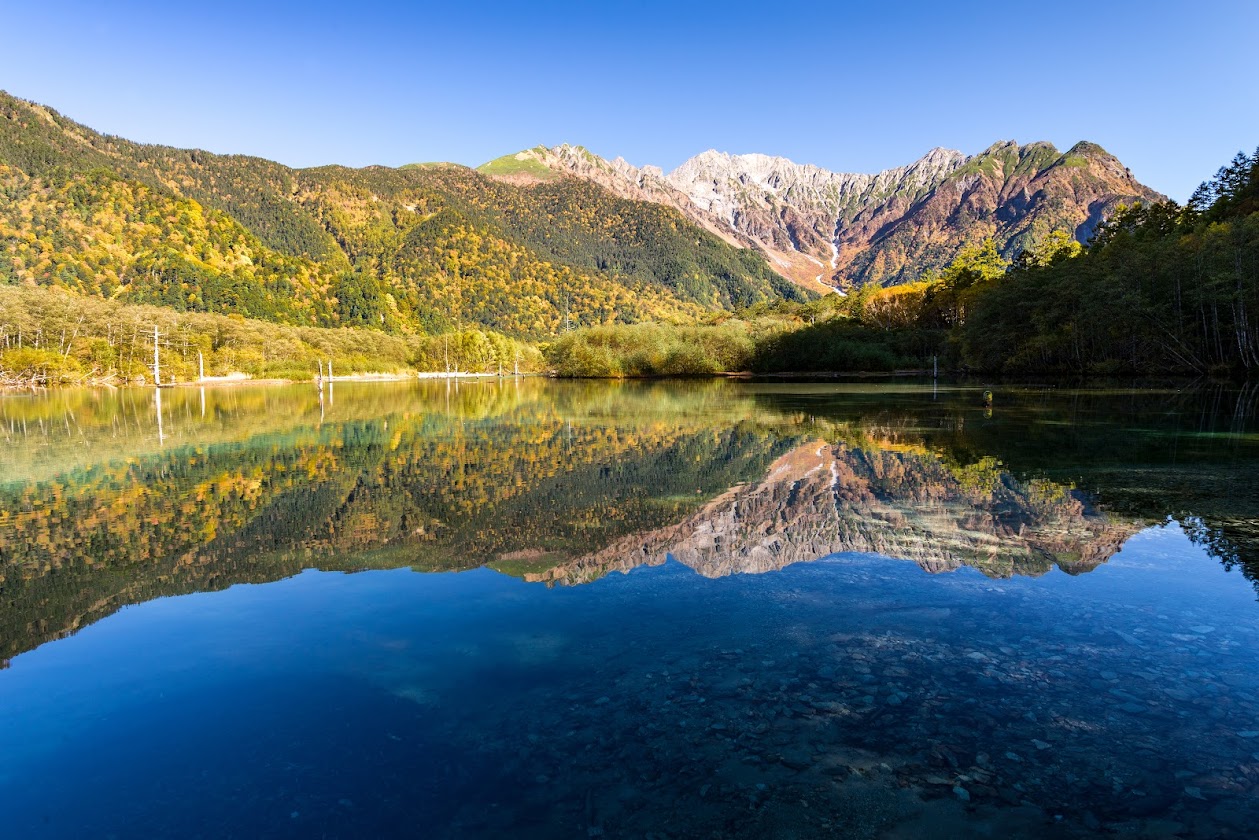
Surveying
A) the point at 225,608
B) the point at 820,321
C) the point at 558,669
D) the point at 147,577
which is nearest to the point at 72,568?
the point at 147,577

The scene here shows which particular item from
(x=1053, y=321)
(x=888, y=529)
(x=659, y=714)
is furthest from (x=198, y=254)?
(x=659, y=714)

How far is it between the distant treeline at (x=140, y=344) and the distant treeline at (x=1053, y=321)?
127 feet

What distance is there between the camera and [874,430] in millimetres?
22031

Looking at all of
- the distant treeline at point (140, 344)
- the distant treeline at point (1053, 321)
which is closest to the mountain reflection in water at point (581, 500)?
the distant treeline at point (1053, 321)

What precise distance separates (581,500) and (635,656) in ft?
20.3

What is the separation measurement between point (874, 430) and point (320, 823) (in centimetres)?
2073

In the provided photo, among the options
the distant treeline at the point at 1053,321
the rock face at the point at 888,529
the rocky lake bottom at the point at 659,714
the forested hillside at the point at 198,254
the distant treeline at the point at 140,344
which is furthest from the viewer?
the forested hillside at the point at 198,254

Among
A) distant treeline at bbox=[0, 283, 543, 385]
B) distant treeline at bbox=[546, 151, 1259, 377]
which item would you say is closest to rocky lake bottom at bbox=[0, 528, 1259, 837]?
distant treeline at bbox=[546, 151, 1259, 377]

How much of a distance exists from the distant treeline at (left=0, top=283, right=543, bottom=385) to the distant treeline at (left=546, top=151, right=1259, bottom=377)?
38.8 metres

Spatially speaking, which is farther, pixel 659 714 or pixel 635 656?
pixel 635 656

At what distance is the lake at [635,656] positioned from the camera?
383 centimetres

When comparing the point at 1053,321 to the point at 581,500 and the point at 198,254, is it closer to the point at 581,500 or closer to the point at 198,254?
the point at 581,500

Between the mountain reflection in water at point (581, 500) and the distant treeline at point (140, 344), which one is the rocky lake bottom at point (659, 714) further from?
the distant treeline at point (140, 344)

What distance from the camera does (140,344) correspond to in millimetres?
71750
